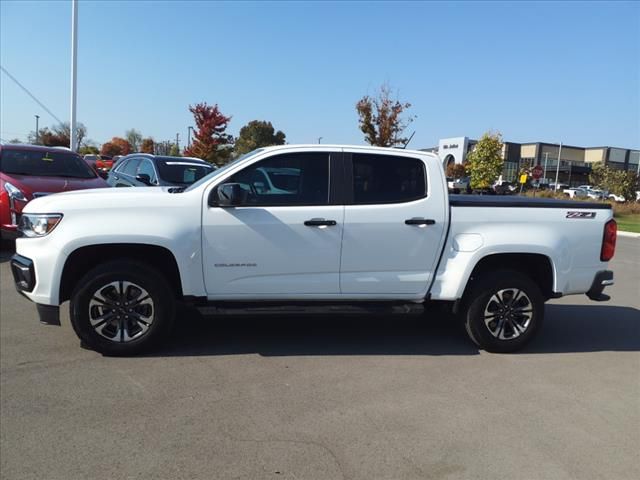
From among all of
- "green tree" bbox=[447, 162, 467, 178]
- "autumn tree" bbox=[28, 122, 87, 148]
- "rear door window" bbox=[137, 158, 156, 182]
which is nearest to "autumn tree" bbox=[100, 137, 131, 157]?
"autumn tree" bbox=[28, 122, 87, 148]

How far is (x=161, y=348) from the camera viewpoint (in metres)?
4.73

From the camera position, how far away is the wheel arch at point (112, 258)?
4.47 metres

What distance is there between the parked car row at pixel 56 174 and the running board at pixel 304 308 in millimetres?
4447

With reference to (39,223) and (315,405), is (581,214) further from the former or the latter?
(39,223)

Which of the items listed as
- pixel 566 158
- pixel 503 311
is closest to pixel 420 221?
pixel 503 311

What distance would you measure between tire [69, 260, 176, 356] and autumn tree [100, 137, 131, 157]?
7607 centimetres

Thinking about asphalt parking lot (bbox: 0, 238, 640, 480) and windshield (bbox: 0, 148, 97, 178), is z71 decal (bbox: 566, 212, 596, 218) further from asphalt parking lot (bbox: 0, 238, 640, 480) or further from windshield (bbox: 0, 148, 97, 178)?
windshield (bbox: 0, 148, 97, 178)

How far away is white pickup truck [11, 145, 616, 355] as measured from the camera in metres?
4.40

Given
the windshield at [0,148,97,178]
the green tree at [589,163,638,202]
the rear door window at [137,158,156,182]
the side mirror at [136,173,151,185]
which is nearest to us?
the windshield at [0,148,97,178]

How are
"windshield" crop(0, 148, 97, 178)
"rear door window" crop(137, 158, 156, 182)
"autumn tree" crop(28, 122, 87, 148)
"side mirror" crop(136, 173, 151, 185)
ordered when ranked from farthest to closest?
"autumn tree" crop(28, 122, 87, 148) → "rear door window" crop(137, 158, 156, 182) → "side mirror" crop(136, 173, 151, 185) → "windshield" crop(0, 148, 97, 178)

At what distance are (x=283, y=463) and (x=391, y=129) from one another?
2685 cm

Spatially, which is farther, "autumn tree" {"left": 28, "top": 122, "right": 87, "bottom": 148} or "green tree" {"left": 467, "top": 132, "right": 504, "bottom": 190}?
"autumn tree" {"left": 28, "top": 122, "right": 87, "bottom": 148}

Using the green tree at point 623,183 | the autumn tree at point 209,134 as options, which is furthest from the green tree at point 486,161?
the autumn tree at point 209,134

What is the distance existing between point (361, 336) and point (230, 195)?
2.09 metres
